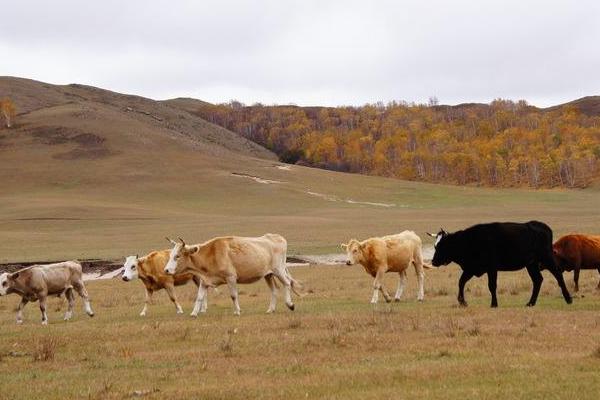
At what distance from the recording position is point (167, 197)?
3501 inches

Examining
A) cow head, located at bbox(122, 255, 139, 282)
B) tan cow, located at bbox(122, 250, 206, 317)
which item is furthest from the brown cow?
cow head, located at bbox(122, 255, 139, 282)

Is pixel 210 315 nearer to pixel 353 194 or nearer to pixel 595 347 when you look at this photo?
pixel 595 347

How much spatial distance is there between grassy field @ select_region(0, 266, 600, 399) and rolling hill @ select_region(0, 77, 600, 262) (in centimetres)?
2558

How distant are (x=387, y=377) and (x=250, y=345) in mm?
3632

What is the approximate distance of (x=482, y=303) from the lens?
60.0 feet

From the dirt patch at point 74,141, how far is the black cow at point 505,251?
333 ft

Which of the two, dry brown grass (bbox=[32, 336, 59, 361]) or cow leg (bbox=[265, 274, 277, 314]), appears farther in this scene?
cow leg (bbox=[265, 274, 277, 314])

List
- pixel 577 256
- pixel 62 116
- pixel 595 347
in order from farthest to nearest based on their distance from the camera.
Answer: pixel 62 116
pixel 577 256
pixel 595 347

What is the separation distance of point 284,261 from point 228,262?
1642 millimetres

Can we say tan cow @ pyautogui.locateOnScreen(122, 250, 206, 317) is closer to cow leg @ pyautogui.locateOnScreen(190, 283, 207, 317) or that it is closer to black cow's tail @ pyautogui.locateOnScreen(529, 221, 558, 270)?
cow leg @ pyautogui.locateOnScreen(190, 283, 207, 317)

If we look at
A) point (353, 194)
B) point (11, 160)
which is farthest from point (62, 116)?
point (353, 194)

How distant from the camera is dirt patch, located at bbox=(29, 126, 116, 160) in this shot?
11469 centimetres

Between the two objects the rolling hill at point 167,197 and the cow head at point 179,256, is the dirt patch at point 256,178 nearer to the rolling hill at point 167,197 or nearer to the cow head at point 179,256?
the rolling hill at point 167,197

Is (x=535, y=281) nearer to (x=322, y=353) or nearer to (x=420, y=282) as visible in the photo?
(x=420, y=282)
